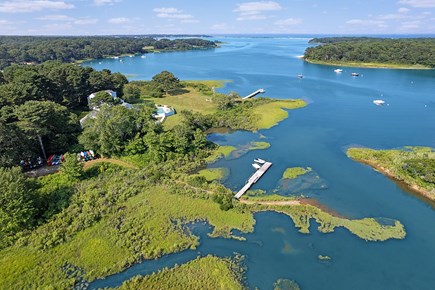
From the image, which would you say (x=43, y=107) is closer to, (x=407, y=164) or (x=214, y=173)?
(x=214, y=173)

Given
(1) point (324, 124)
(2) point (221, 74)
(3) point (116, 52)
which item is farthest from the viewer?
(3) point (116, 52)

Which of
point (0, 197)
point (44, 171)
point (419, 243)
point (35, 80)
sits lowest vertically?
point (419, 243)

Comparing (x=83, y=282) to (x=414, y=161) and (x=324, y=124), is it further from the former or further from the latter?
(x=324, y=124)

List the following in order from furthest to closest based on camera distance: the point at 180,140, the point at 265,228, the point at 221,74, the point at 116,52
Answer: the point at 116,52 → the point at 221,74 → the point at 180,140 → the point at 265,228

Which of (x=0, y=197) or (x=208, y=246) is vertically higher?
(x=0, y=197)

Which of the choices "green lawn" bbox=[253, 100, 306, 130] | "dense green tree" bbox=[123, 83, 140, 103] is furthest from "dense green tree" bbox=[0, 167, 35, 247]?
"dense green tree" bbox=[123, 83, 140, 103]

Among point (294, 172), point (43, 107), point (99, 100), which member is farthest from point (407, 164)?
point (99, 100)

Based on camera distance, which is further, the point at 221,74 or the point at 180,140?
the point at 221,74

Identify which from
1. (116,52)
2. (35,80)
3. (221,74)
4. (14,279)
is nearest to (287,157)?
(14,279)
